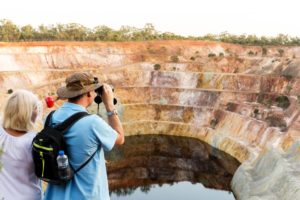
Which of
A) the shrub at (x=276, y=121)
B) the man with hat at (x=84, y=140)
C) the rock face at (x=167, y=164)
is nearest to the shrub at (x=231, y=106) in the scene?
the rock face at (x=167, y=164)

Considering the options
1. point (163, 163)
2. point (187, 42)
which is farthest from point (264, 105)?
point (187, 42)

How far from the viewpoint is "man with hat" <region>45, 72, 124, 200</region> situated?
6031 mm

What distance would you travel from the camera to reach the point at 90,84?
6410 millimetres

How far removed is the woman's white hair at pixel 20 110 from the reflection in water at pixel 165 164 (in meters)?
27.7

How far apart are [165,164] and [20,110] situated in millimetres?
37300

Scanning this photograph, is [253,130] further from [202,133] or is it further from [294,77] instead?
[294,77]

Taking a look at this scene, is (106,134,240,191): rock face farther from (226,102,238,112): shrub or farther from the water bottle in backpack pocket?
the water bottle in backpack pocket

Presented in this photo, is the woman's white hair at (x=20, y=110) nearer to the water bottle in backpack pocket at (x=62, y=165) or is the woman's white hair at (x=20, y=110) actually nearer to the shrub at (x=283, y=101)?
the water bottle in backpack pocket at (x=62, y=165)

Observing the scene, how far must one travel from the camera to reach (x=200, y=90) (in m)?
56.5

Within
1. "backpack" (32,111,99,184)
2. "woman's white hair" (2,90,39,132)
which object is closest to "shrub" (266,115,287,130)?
"backpack" (32,111,99,184)

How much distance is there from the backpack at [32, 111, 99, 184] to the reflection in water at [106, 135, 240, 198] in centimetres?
2745

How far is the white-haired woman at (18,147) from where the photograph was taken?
5828mm

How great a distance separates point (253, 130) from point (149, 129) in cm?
1689

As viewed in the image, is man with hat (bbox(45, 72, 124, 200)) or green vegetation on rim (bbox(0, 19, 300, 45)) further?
green vegetation on rim (bbox(0, 19, 300, 45))
